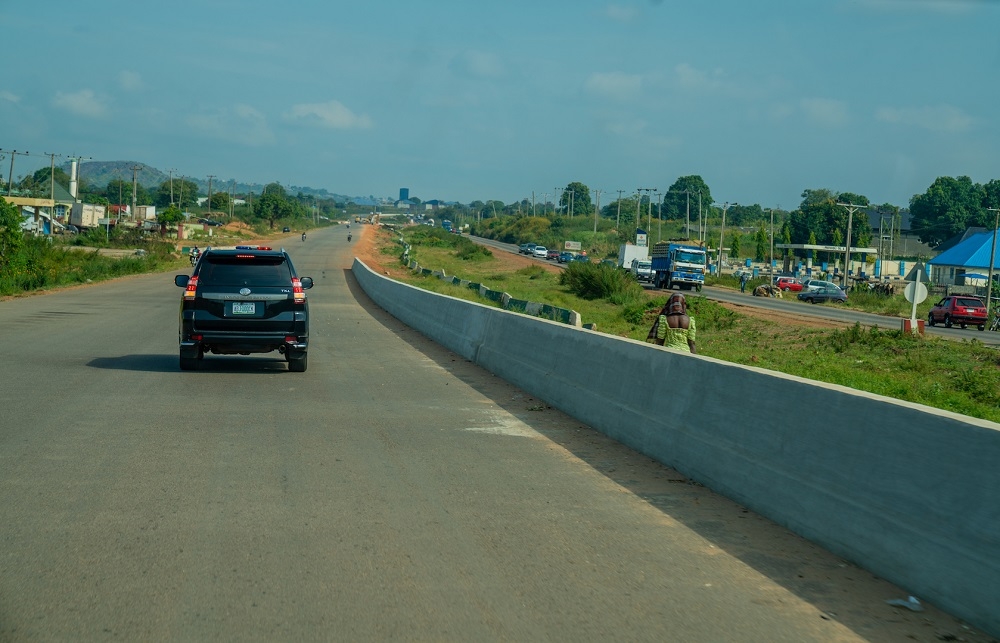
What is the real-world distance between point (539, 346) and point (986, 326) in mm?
44764

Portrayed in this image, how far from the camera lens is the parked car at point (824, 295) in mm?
70188

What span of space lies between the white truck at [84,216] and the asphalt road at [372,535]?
129543mm

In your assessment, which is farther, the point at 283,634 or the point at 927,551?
the point at 927,551

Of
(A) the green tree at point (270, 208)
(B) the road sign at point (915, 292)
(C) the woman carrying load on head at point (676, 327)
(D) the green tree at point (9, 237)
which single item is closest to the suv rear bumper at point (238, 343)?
(C) the woman carrying load on head at point (676, 327)

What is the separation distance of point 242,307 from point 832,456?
10791 mm

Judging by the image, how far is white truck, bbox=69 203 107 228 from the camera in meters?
133

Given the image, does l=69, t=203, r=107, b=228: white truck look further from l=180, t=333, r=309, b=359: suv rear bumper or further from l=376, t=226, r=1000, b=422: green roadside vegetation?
l=180, t=333, r=309, b=359: suv rear bumper

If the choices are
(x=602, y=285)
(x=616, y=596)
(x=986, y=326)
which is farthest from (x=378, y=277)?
(x=616, y=596)

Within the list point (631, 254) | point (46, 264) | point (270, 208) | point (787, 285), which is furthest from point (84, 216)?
point (46, 264)

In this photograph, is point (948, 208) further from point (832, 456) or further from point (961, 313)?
point (832, 456)

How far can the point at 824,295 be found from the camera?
230ft

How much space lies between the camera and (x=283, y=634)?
5.00 metres

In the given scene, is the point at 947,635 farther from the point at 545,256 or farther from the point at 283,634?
the point at 545,256

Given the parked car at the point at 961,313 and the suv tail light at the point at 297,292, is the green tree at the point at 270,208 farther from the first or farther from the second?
the suv tail light at the point at 297,292
